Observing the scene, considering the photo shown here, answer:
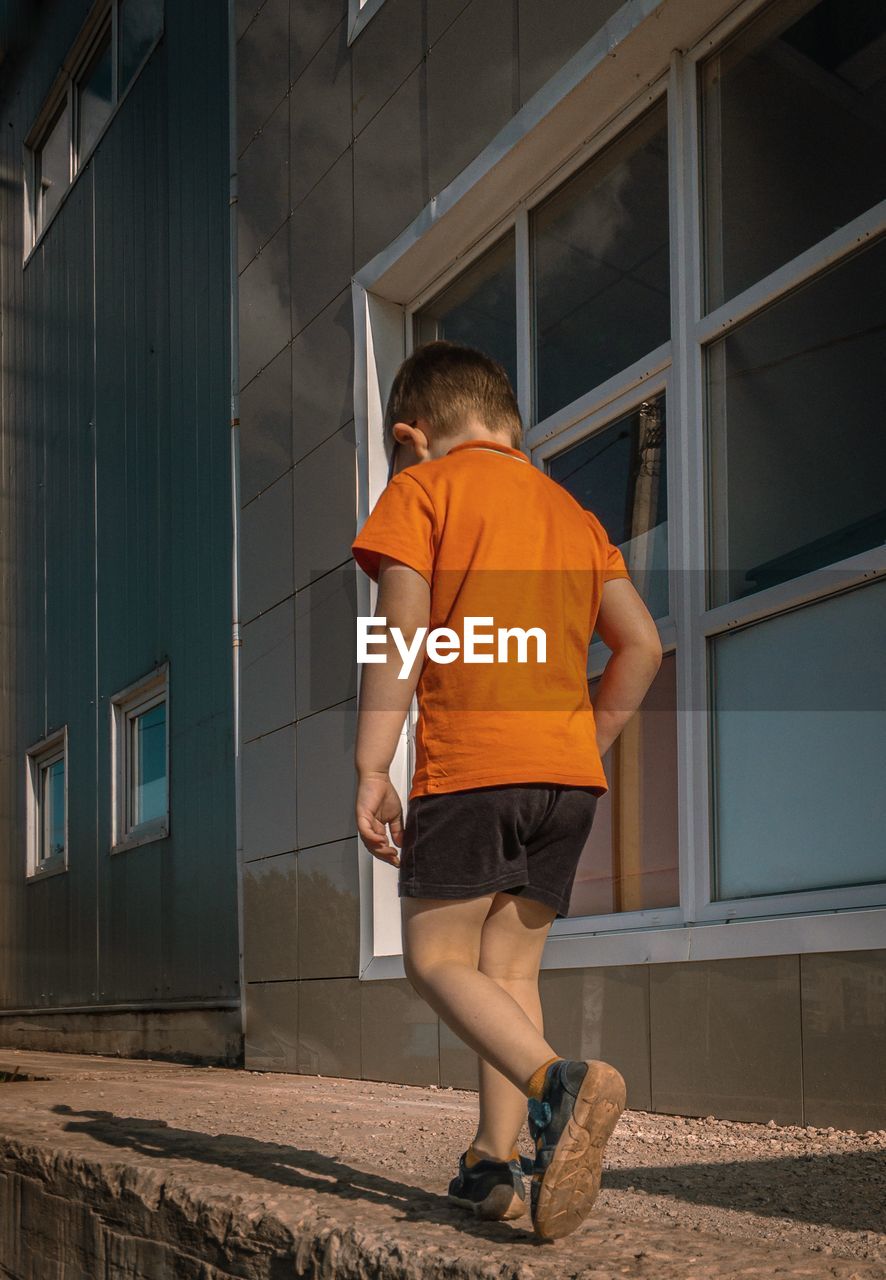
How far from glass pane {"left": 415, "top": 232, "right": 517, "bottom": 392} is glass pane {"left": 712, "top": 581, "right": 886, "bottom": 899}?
186 cm

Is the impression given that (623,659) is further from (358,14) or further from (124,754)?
(124,754)

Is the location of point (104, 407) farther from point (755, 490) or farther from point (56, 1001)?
point (755, 490)

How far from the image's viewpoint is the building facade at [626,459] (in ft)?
12.3

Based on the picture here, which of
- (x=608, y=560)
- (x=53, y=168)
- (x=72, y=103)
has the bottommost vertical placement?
(x=608, y=560)

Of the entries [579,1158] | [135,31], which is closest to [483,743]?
[579,1158]

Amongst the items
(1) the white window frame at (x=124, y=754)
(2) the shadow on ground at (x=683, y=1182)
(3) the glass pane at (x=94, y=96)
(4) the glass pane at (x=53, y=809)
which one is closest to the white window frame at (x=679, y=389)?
(2) the shadow on ground at (x=683, y=1182)

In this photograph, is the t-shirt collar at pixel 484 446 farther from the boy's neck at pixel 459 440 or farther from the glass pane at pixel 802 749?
the glass pane at pixel 802 749

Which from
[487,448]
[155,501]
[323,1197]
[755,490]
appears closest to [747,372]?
[755,490]

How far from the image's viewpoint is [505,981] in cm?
244

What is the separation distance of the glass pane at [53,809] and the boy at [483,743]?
8977 mm

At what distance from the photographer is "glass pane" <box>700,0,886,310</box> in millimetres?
3873

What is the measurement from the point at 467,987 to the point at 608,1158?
1179mm

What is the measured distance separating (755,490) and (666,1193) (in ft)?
7.19

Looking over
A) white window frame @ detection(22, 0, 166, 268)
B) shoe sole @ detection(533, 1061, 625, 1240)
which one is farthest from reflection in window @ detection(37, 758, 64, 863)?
shoe sole @ detection(533, 1061, 625, 1240)
